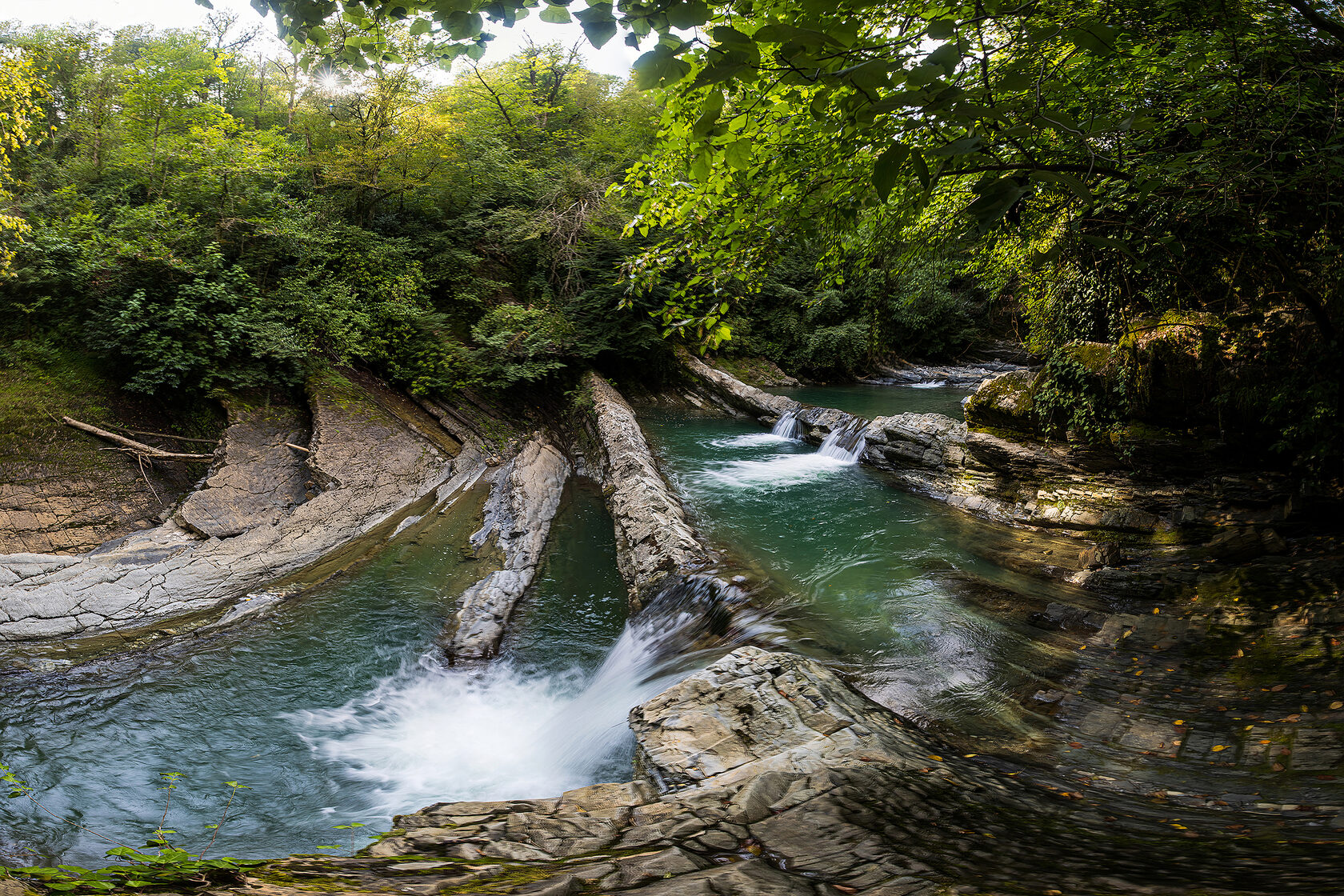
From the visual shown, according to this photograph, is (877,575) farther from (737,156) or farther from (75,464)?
(75,464)

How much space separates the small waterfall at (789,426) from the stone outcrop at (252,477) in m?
10.3

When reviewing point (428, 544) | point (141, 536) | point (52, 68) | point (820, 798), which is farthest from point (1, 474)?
point (52, 68)

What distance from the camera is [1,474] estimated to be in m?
7.75

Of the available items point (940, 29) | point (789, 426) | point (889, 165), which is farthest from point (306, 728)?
point (789, 426)

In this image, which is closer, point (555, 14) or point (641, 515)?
point (555, 14)

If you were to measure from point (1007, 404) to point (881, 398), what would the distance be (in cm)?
1090

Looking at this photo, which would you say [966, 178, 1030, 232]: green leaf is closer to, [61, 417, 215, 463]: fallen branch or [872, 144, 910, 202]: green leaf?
[872, 144, 910, 202]: green leaf

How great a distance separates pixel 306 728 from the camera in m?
4.71

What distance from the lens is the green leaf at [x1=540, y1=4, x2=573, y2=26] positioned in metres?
1.88

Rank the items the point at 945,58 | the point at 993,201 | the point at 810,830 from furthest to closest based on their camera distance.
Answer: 1. the point at 810,830
2. the point at 993,201
3. the point at 945,58

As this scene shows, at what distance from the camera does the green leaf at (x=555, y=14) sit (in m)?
1.88

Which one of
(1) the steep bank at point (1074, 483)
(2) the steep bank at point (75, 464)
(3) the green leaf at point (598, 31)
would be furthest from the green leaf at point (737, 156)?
(2) the steep bank at point (75, 464)

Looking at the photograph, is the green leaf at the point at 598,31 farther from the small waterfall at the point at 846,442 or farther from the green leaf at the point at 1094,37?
the small waterfall at the point at 846,442

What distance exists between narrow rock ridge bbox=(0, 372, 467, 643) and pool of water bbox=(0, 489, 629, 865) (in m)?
0.77
